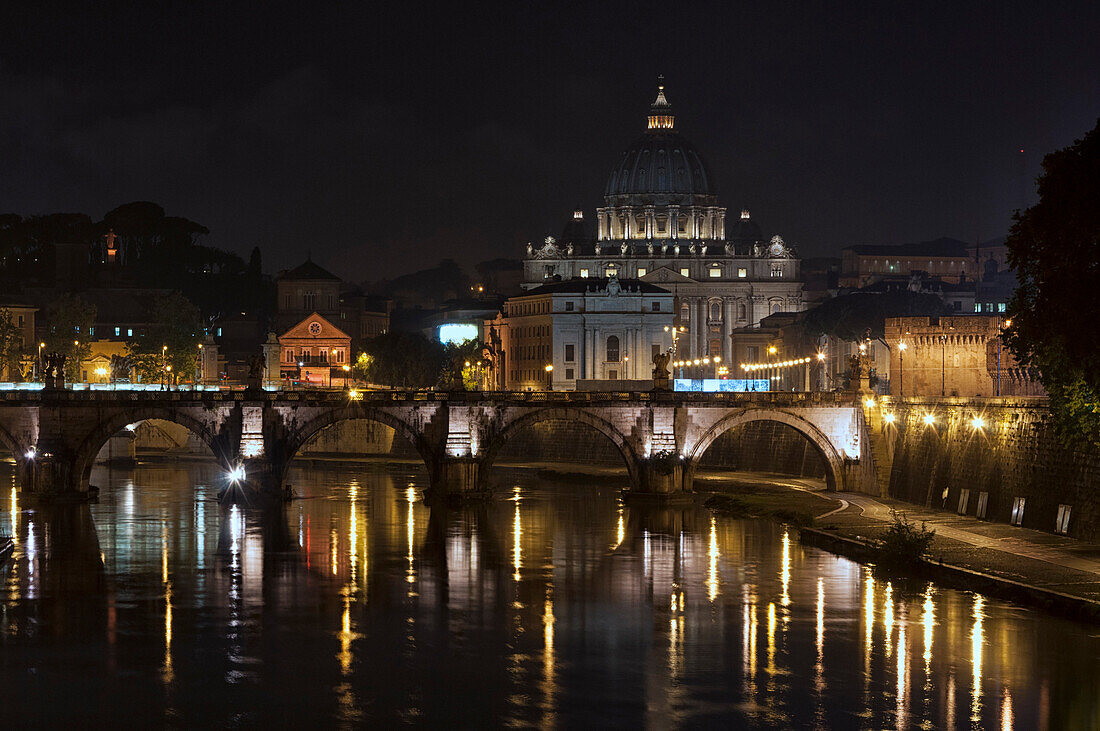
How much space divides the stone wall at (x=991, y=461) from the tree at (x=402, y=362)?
68.1m

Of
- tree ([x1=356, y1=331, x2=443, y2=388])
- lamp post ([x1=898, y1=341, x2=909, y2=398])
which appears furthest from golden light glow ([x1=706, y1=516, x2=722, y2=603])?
tree ([x1=356, y1=331, x2=443, y2=388])

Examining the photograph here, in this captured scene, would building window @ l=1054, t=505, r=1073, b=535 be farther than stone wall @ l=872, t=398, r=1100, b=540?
Yes

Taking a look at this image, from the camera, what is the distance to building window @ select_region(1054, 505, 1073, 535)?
169 ft

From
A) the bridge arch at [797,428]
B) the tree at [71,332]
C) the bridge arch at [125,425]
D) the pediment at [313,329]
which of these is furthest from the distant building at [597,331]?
the bridge arch at [125,425]

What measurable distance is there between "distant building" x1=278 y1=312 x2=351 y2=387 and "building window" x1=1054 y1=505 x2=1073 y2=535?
341 feet

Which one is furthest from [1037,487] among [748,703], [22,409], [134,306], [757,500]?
[134,306]

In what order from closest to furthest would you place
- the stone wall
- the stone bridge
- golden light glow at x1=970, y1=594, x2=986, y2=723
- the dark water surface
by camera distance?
golden light glow at x1=970, y1=594, x2=986, y2=723 → the dark water surface → the stone wall → the stone bridge

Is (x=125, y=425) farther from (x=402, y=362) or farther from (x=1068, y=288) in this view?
(x=402, y=362)

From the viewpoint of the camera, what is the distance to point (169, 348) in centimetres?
12131

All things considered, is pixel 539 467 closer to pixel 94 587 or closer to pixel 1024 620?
pixel 94 587

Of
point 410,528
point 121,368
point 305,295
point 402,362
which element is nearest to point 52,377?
point 410,528

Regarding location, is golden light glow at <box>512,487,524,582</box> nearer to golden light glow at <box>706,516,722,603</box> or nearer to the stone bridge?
the stone bridge

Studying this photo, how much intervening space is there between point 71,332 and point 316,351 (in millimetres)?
35803

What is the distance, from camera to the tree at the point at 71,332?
388ft
